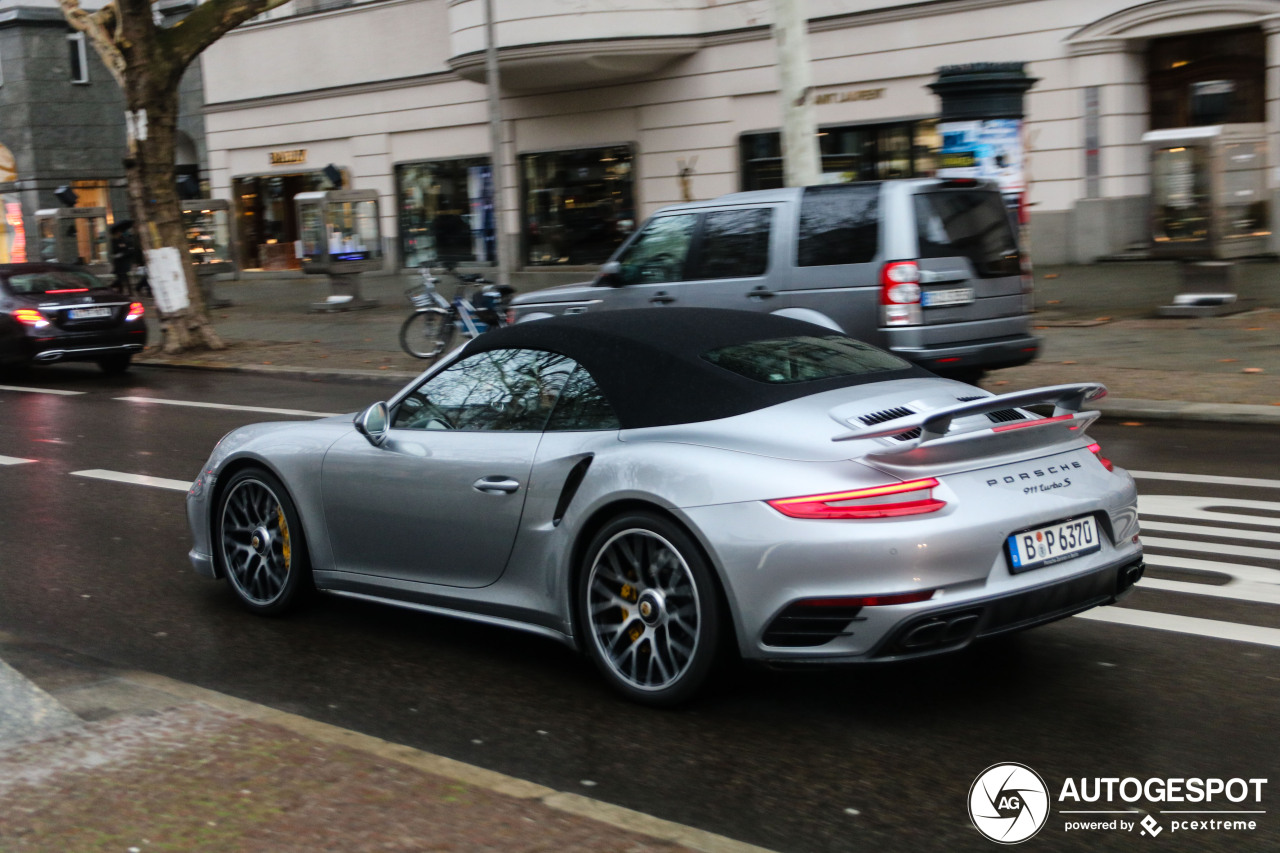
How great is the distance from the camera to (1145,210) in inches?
822

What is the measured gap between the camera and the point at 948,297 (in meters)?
10.4

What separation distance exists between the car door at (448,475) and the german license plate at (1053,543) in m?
1.69

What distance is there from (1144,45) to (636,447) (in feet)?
60.9

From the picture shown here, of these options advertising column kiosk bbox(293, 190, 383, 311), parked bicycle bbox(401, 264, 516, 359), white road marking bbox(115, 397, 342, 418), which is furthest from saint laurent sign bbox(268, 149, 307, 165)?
white road marking bbox(115, 397, 342, 418)

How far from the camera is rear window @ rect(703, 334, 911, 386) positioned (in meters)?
4.92

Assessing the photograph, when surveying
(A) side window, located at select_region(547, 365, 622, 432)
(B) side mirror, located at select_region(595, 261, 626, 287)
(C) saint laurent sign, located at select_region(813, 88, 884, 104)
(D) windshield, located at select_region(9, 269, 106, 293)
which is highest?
(C) saint laurent sign, located at select_region(813, 88, 884, 104)

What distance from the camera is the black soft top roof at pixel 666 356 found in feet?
15.5

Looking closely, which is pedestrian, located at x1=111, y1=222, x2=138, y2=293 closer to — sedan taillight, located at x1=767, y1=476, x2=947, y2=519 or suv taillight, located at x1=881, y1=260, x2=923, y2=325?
suv taillight, located at x1=881, y1=260, x2=923, y2=325

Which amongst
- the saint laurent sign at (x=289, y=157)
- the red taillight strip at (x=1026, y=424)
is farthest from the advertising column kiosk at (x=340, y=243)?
the red taillight strip at (x=1026, y=424)

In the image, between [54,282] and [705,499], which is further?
[54,282]

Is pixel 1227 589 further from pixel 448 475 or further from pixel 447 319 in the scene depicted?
pixel 447 319

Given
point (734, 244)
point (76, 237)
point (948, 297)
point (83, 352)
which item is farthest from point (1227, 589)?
point (76, 237)

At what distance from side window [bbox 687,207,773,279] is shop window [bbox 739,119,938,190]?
1172 centimetres

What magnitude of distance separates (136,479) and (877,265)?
5.40 metres
